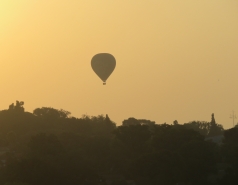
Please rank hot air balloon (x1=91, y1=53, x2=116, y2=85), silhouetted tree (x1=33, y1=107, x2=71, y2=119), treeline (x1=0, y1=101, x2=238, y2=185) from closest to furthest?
treeline (x1=0, y1=101, x2=238, y2=185) → hot air balloon (x1=91, y1=53, x2=116, y2=85) → silhouetted tree (x1=33, y1=107, x2=71, y2=119)

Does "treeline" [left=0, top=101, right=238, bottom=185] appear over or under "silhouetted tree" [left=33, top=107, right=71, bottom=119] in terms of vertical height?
A: under

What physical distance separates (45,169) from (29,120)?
70752 millimetres

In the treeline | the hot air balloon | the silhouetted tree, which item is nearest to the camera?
the treeline

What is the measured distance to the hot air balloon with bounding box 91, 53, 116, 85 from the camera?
8969cm

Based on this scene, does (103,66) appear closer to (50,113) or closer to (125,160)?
(125,160)

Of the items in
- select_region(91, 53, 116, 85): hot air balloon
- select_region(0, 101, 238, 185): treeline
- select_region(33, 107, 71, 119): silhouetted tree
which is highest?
select_region(33, 107, 71, 119): silhouetted tree

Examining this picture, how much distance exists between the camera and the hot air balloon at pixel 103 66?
8969cm

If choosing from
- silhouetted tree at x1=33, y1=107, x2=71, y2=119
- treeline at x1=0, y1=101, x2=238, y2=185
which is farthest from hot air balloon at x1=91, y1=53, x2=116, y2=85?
silhouetted tree at x1=33, y1=107, x2=71, y2=119

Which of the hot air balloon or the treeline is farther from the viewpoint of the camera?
the hot air balloon

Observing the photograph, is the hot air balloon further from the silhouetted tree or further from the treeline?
the silhouetted tree

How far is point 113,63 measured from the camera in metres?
90.6

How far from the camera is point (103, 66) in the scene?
89.8 metres

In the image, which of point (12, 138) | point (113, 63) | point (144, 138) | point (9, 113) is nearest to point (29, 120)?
point (9, 113)

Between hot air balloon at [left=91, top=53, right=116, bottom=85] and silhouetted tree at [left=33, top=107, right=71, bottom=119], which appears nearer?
hot air balloon at [left=91, top=53, right=116, bottom=85]
